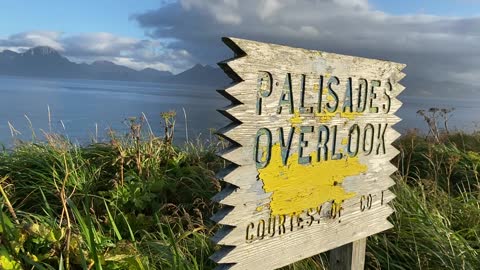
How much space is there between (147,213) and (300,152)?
2197 millimetres

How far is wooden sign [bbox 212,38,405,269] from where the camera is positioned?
5.48 feet

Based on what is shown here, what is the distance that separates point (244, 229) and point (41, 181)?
3.03 meters

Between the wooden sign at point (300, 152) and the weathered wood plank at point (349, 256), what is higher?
the wooden sign at point (300, 152)

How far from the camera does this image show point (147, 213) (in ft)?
12.4

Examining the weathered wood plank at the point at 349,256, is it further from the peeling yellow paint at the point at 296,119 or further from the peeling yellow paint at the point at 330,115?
the peeling yellow paint at the point at 296,119

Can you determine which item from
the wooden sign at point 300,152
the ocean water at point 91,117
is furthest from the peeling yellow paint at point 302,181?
the ocean water at point 91,117

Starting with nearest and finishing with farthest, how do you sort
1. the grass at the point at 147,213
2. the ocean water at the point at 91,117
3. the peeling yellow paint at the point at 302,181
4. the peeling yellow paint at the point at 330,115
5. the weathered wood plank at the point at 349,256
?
the peeling yellow paint at the point at 302,181 < the peeling yellow paint at the point at 330,115 < the grass at the point at 147,213 < the weathered wood plank at the point at 349,256 < the ocean water at the point at 91,117

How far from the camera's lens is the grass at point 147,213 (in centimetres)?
215

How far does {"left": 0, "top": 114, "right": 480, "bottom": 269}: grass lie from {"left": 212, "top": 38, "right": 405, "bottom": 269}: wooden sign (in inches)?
16.4

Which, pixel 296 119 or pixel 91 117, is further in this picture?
pixel 91 117

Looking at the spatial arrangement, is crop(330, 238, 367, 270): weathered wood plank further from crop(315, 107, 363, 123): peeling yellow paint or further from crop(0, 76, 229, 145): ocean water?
crop(0, 76, 229, 145): ocean water

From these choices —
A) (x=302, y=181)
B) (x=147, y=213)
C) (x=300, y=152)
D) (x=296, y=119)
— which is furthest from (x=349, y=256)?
(x=147, y=213)

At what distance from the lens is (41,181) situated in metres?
4.17

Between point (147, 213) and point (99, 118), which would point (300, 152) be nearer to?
point (147, 213)
